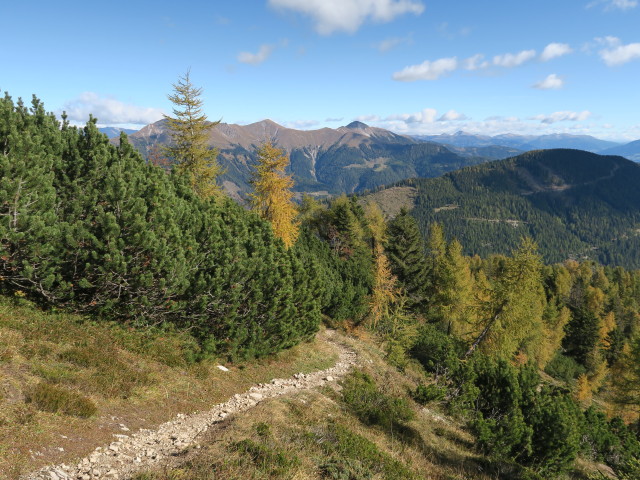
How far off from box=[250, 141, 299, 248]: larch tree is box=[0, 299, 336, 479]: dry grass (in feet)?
44.7

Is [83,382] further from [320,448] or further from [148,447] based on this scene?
[320,448]

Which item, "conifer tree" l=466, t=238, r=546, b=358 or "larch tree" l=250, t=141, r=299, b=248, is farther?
"conifer tree" l=466, t=238, r=546, b=358

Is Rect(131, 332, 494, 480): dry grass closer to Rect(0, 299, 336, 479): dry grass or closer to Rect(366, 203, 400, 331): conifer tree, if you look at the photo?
Rect(0, 299, 336, 479): dry grass

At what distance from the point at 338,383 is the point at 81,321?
39.7 feet

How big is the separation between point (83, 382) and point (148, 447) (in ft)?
9.50

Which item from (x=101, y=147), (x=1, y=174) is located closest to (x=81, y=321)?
(x=1, y=174)

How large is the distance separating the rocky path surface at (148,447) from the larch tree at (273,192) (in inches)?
579

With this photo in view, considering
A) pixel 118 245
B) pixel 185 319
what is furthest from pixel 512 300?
pixel 118 245

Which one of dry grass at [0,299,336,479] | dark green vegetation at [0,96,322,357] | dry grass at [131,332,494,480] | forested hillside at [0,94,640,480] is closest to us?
dry grass at [0,299,336,479]

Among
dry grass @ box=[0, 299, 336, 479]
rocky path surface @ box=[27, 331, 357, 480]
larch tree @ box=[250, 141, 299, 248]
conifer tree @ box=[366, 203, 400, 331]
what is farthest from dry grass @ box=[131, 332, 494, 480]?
conifer tree @ box=[366, 203, 400, 331]

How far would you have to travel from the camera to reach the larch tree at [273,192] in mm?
26688

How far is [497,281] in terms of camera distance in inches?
1124

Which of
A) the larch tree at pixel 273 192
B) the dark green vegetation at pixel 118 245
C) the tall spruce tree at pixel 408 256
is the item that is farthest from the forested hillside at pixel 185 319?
the tall spruce tree at pixel 408 256

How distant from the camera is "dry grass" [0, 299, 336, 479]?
746 centimetres
